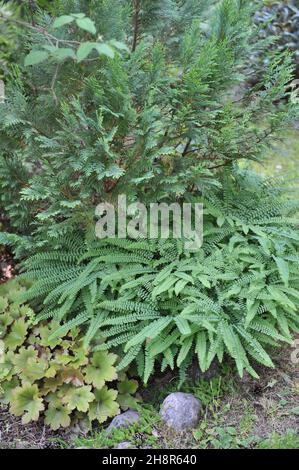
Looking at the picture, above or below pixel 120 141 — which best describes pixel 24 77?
above

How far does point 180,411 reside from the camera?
270cm

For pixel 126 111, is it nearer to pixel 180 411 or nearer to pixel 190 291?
pixel 190 291

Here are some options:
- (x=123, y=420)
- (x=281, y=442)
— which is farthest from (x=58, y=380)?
(x=281, y=442)

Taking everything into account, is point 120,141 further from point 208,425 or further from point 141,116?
point 208,425

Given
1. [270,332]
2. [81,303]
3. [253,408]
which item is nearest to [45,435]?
[81,303]

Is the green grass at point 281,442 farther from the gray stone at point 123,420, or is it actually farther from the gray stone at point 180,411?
the gray stone at point 123,420

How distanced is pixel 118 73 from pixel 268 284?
5.20ft

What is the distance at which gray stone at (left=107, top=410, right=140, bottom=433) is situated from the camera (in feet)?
9.02

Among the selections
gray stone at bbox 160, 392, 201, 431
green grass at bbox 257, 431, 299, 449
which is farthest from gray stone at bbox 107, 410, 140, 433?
green grass at bbox 257, 431, 299, 449

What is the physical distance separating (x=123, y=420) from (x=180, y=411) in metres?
0.36

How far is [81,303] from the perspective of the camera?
310 centimetres
